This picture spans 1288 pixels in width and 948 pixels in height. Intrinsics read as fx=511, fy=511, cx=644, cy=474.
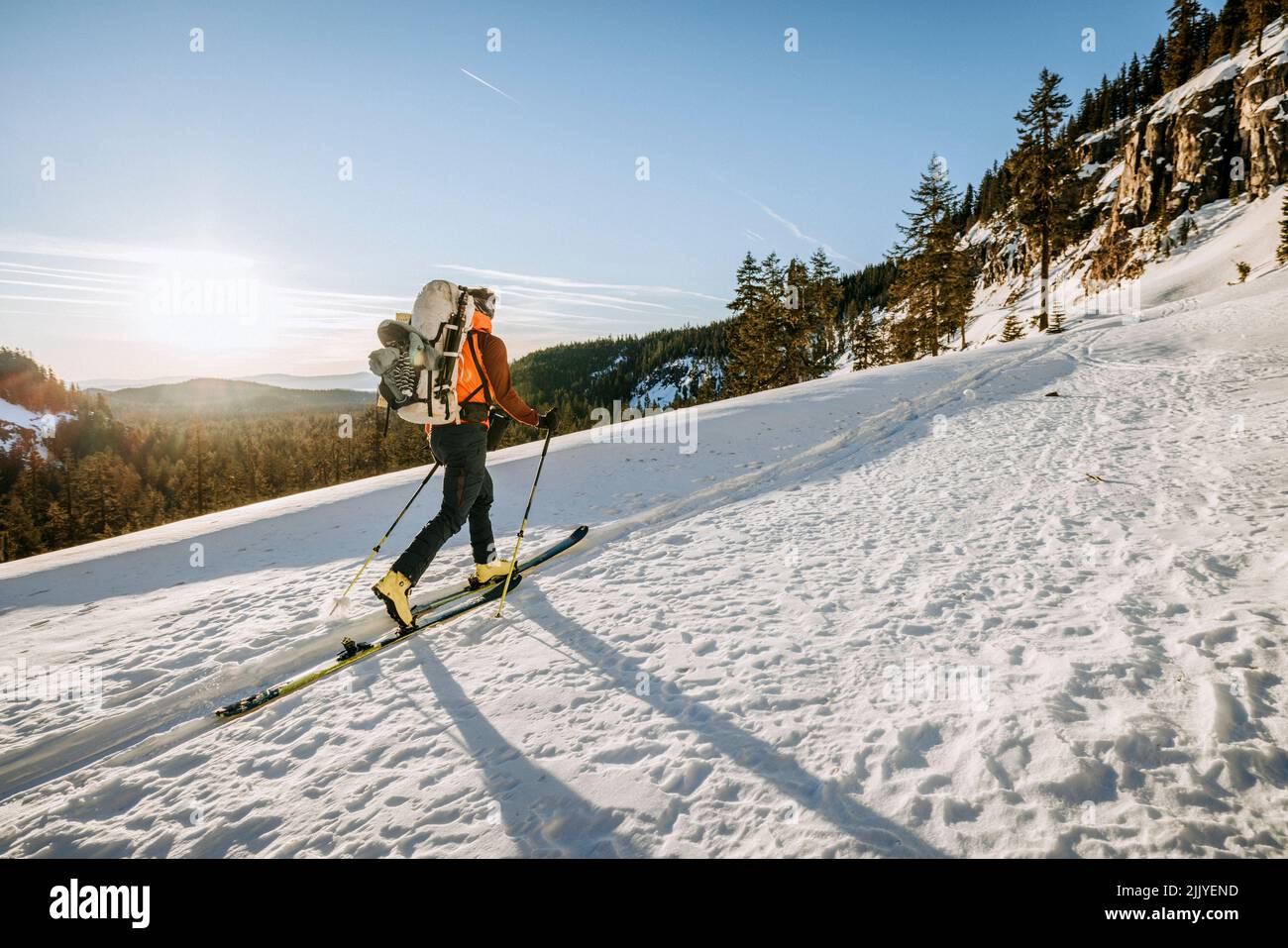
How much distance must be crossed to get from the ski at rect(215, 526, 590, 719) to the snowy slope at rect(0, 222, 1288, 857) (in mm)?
137

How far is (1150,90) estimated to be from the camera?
88.5 metres

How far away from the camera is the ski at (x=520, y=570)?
196 inches

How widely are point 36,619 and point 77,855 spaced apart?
4.67 meters

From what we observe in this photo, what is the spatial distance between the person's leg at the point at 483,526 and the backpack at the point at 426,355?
3.17 feet

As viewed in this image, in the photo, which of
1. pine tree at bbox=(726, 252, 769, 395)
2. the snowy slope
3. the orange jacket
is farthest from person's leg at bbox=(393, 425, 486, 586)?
pine tree at bbox=(726, 252, 769, 395)

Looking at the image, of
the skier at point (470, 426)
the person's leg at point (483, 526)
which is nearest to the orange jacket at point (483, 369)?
the skier at point (470, 426)

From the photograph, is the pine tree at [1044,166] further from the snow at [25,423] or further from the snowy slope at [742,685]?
the snow at [25,423]

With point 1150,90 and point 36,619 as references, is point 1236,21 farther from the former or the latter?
point 36,619

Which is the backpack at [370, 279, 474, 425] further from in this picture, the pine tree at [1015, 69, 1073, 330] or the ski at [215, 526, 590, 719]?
the pine tree at [1015, 69, 1073, 330]

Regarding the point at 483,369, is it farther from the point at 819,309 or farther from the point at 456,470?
the point at 819,309

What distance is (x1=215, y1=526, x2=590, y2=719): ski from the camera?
147 inches

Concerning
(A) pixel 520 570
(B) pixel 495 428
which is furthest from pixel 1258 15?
(A) pixel 520 570
